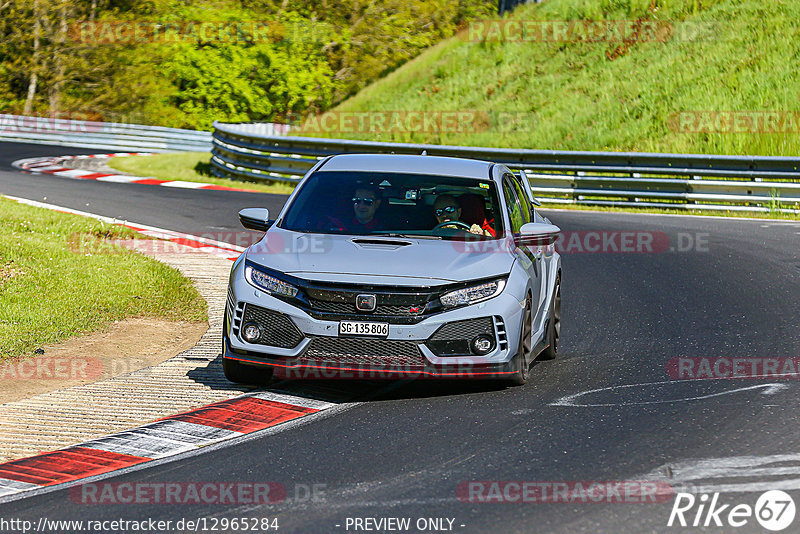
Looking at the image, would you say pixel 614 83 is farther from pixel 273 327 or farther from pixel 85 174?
pixel 273 327

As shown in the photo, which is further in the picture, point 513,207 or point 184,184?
point 184,184

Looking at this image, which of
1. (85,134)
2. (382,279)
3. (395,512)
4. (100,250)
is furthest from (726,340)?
(85,134)

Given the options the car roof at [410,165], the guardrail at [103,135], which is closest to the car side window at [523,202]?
the car roof at [410,165]

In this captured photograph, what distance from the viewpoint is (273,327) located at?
7668 millimetres

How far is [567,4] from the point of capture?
37.8 meters

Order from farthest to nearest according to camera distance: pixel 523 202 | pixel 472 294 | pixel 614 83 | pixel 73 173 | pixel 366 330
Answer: pixel 614 83 < pixel 73 173 < pixel 523 202 < pixel 472 294 < pixel 366 330

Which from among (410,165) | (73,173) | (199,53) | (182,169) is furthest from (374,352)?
(199,53)

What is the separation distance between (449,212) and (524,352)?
4.27 ft

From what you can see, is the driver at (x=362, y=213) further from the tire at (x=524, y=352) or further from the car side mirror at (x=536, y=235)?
the tire at (x=524, y=352)

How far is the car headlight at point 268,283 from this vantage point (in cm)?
764

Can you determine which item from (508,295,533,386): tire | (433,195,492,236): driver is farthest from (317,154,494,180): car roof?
(508,295,533,386): tire

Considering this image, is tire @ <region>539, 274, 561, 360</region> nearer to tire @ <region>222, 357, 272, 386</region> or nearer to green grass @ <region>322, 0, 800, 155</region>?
tire @ <region>222, 357, 272, 386</region>

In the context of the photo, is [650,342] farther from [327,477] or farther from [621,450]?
[327,477]

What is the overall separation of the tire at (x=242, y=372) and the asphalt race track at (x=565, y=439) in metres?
0.77
